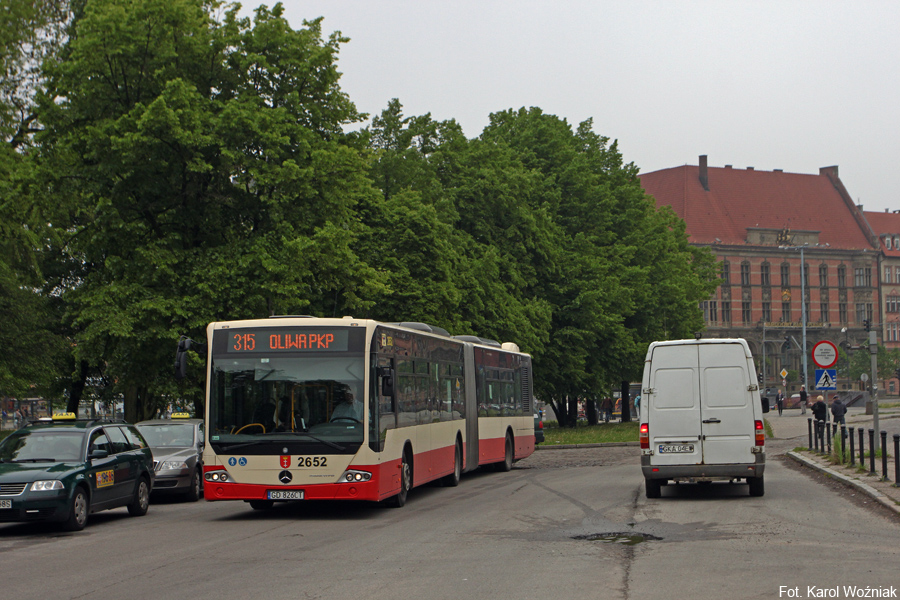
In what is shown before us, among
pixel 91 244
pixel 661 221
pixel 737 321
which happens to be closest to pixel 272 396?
pixel 91 244

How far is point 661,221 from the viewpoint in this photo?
58.3 m

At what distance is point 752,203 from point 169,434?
107 metres

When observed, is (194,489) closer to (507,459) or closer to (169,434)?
(169,434)

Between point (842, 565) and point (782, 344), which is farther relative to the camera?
point (782, 344)

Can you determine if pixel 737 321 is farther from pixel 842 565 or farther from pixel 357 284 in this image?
pixel 842 565

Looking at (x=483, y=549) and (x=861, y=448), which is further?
(x=861, y=448)

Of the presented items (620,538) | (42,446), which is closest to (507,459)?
(42,446)

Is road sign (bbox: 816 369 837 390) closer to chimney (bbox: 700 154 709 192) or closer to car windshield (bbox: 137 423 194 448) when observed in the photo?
car windshield (bbox: 137 423 194 448)

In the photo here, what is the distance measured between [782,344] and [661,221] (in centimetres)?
6739

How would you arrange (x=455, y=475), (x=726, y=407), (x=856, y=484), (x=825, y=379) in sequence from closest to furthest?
(x=726, y=407) < (x=856, y=484) < (x=455, y=475) < (x=825, y=379)

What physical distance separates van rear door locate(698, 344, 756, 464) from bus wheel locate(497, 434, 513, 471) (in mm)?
10533

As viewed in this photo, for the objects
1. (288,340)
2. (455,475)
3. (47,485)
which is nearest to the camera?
(47,485)

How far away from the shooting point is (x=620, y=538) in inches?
500

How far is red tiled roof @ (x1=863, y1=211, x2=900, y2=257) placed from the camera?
5359 inches
